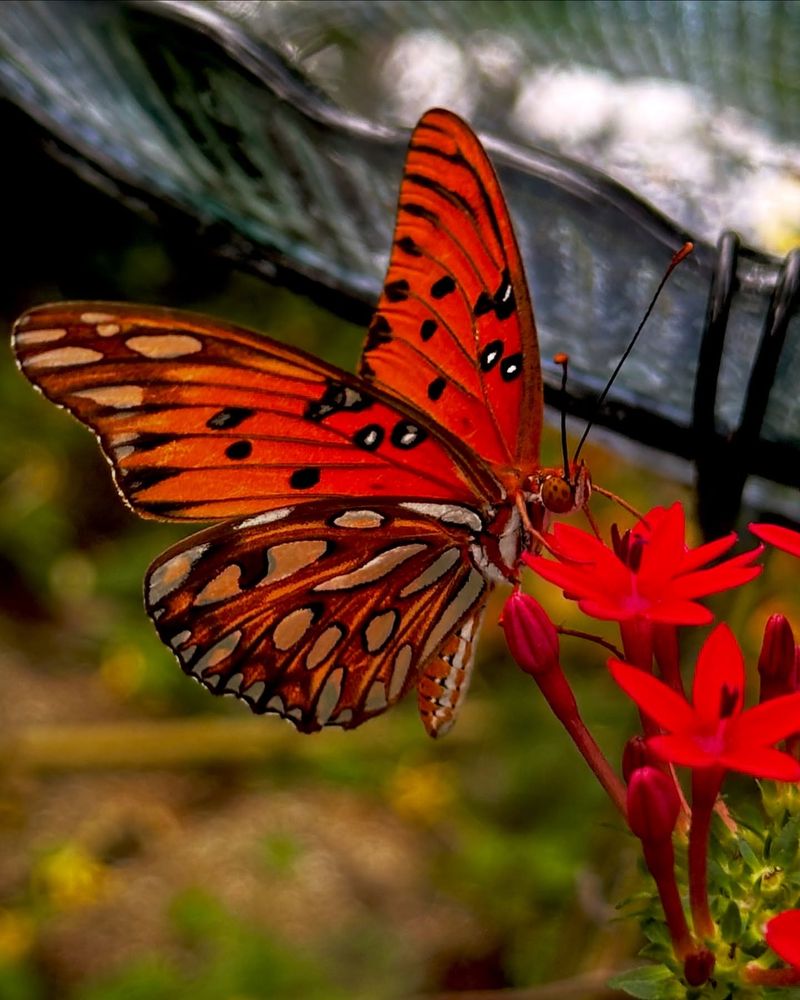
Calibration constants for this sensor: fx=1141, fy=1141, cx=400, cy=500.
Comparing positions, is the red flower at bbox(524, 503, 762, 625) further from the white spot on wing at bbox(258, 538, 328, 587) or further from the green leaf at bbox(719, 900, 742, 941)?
the white spot on wing at bbox(258, 538, 328, 587)

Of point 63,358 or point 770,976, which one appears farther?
point 63,358

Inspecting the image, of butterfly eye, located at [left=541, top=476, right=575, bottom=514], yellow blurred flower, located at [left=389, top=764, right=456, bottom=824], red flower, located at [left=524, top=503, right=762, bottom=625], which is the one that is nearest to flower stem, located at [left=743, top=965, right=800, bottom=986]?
red flower, located at [left=524, top=503, right=762, bottom=625]

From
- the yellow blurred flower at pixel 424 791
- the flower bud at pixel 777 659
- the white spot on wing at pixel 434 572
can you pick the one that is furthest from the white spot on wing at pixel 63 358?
the yellow blurred flower at pixel 424 791

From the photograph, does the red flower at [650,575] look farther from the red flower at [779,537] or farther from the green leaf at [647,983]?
the green leaf at [647,983]

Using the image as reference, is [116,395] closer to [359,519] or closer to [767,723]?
[359,519]

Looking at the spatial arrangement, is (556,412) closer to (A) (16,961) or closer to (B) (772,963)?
(B) (772,963)

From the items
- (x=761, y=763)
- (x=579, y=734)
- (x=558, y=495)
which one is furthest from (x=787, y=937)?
(x=558, y=495)

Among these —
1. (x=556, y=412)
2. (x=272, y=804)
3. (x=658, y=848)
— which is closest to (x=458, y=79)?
(x=556, y=412)
